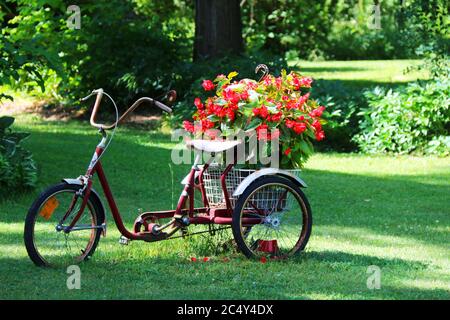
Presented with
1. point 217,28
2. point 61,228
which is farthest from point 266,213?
point 217,28

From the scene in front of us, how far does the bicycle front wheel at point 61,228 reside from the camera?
6.72 meters

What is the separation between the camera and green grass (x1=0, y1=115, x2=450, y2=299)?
6410mm

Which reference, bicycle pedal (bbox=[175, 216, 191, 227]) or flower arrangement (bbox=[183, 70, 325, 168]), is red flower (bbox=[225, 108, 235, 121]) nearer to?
flower arrangement (bbox=[183, 70, 325, 168])

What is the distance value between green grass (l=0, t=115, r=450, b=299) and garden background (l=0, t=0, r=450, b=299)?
0.02 m

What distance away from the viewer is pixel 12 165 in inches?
402

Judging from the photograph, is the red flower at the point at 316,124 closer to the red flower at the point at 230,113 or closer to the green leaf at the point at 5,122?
the red flower at the point at 230,113

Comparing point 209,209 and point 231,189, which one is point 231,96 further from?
point 209,209

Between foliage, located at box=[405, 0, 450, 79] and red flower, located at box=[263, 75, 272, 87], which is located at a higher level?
foliage, located at box=[405, 0, 450, 79]

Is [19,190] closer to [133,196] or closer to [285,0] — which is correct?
[133,196]

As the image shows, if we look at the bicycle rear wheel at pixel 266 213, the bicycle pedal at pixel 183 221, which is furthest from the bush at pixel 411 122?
the bicycle pedal at pixel 183 221

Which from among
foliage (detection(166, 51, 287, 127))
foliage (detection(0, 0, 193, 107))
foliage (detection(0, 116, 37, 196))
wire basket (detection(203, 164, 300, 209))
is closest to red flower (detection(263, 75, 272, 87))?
wire basket (detection(203, 164, 300, 209))

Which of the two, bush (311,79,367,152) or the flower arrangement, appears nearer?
the flower arrangement

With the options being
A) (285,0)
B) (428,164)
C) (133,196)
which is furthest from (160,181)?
(285,0)

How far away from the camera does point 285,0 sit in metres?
29.4
